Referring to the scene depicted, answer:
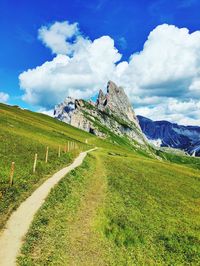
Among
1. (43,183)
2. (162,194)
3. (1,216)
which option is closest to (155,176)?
(162,194)

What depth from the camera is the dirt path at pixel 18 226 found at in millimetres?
17731

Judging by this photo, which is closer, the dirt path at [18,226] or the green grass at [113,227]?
the dirt path at [18,226]

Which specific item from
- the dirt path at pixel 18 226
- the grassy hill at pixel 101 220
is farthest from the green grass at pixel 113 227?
the dirt path at pixel 18 226

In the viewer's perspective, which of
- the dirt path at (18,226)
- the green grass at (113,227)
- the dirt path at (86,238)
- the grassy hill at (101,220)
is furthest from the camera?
the grassy hill at (101,220)

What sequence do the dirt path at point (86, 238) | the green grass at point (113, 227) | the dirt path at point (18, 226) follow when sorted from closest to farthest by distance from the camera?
1. the dirt path at point (18, 226)
2. the dirt path at point (86, 238)
3. the green grass at point (113, 227)

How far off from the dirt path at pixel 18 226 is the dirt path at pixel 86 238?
130 inches

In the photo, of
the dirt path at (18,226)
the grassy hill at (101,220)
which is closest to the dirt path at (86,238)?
the grassy hill at (101,220)

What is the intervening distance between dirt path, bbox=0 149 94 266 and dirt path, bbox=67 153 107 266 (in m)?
3.31

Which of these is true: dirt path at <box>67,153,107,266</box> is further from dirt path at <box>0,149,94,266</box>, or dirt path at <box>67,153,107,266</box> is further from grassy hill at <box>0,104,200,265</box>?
dirt path at <box>0,149,94,266</box>

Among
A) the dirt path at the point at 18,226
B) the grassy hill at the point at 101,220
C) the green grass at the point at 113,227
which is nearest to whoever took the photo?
the dirt path at the point at 18,226

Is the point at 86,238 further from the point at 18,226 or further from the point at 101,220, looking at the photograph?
the point at 18,226

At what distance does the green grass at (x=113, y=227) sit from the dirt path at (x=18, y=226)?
49cm

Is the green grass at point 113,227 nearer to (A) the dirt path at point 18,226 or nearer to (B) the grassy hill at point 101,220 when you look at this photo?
(B) the grassy hill at point 101,220

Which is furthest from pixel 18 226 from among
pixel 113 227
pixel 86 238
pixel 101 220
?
pixel 113 227
